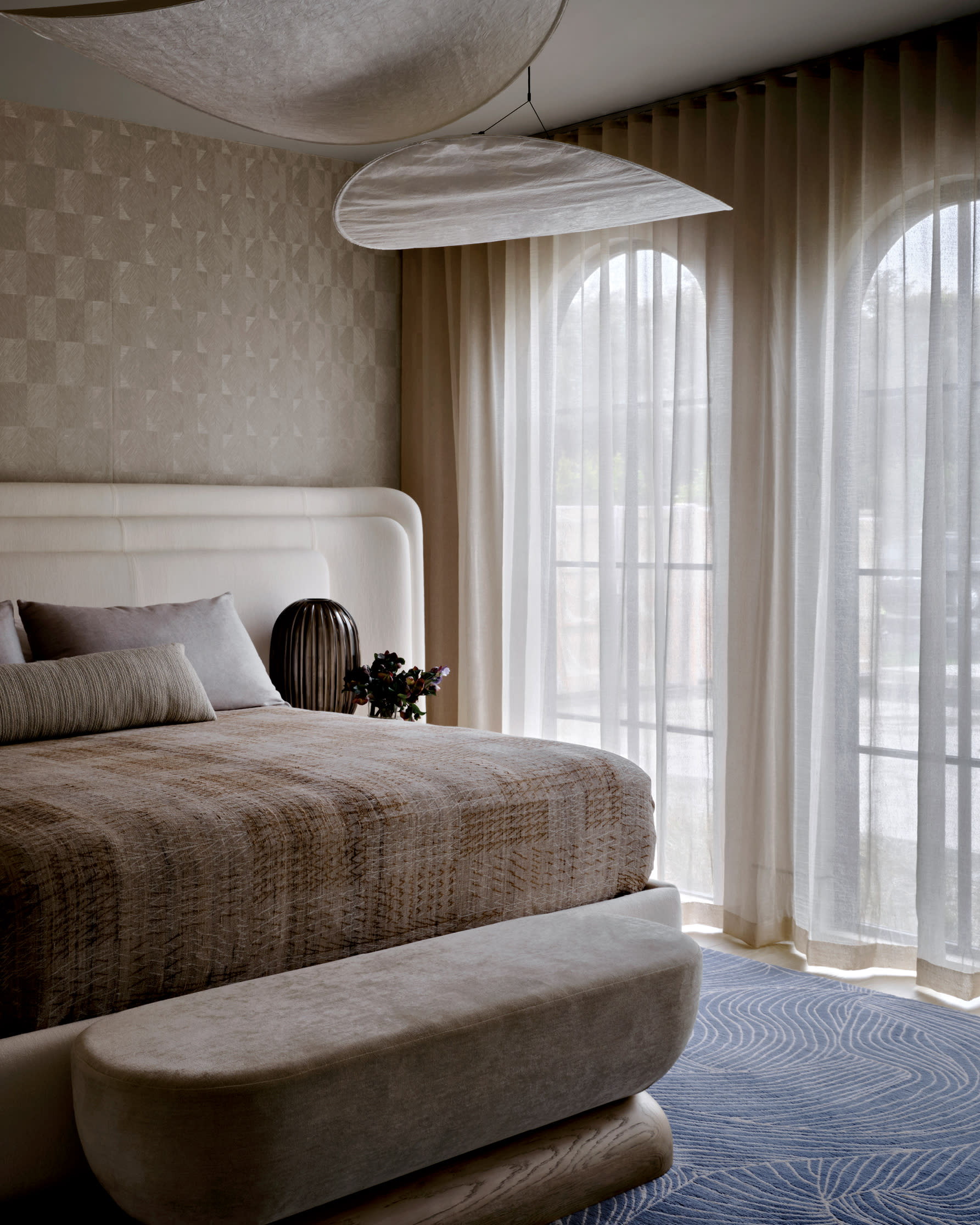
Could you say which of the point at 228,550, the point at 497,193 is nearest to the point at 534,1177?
the point at 497,193

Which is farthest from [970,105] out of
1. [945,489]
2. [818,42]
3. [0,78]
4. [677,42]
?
[0,78]

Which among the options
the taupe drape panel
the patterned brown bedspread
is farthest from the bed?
the taupe drape panel

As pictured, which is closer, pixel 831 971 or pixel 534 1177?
pixel 534 1177

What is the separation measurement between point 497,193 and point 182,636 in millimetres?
1696

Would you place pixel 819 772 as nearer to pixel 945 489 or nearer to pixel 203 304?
pixel 945 489

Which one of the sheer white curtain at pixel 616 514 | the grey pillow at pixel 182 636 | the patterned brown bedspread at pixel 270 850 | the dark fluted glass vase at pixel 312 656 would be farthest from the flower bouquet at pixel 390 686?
the patterned brown bedspread at pixel 270 850

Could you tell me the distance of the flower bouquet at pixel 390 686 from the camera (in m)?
4.15

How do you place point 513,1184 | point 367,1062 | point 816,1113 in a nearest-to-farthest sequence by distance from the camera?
point 367,1062 < point 513,1184 < point 816,1113

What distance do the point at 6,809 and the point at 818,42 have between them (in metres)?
3.05

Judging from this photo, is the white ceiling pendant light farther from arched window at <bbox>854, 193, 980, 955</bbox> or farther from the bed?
arched window at <bbox>854, 193, 980, 955</bbox>

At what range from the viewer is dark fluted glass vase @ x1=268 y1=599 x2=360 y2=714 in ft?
13.6

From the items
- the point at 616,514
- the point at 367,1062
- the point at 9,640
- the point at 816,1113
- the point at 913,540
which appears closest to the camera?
the point at 367,1062

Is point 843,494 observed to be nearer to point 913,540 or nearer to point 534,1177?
point 913,540

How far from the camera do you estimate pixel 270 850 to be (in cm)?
211
